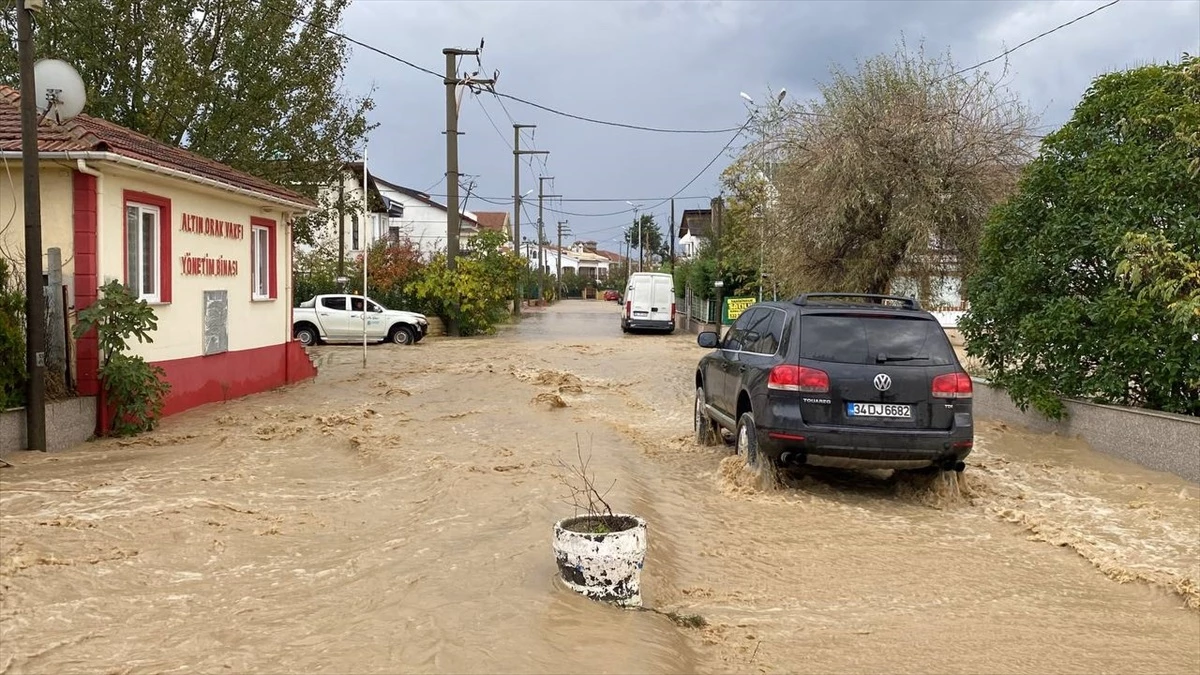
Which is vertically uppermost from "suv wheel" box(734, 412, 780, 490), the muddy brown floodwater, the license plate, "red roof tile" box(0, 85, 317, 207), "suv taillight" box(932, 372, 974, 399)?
"red roof tile" box(0, 85, 317, 207)

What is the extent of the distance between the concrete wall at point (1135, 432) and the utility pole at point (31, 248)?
10910 millimetres

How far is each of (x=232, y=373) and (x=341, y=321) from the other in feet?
44.1

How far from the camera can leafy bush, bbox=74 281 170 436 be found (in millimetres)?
10109

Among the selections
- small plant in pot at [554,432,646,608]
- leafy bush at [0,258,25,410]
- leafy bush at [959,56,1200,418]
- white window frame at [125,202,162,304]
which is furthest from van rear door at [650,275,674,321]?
small plant in pot at [554,432,646,608]

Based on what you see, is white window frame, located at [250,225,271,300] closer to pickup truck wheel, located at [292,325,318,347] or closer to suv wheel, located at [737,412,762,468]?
suv wheel, located at [737,412,762,468]

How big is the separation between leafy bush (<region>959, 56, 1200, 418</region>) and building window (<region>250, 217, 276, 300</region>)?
11.0 metres

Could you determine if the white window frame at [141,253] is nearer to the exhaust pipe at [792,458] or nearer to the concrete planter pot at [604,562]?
the exhaust pipe at [792,458]

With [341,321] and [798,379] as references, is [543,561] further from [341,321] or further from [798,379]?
[341,321]

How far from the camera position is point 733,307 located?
32000mm

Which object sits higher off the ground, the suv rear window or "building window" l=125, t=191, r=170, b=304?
"building window" l=125, t=191, r=170, b=304

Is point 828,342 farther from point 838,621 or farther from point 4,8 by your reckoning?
point 4,8

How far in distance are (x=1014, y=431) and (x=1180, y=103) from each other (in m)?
4.15

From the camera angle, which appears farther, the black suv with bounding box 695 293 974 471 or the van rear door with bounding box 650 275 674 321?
the van rear door with bounding box 650 275 674 321

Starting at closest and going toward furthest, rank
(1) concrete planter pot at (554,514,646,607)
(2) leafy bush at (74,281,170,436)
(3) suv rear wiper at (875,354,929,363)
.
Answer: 1. (1) concrete planter pot at (554,514,646,607)
2. (3) suv rear wiper at (875,354,929,363)
3. (2) leafy bush at (74,281,170,436)
